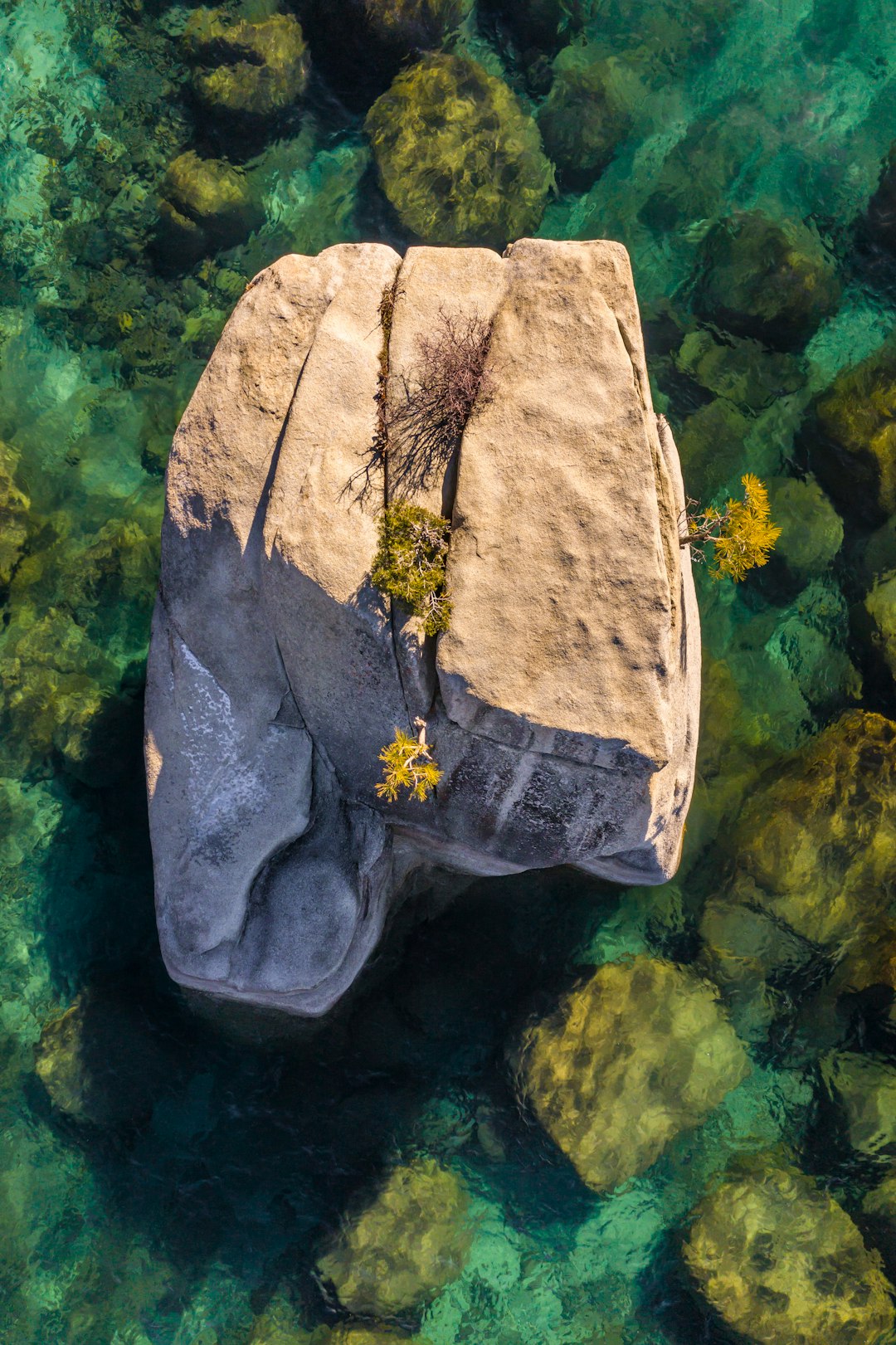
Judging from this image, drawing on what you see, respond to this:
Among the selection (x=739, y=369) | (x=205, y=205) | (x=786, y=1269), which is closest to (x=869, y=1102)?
(x=786, y=1269)

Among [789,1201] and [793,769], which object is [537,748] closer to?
[793,769]

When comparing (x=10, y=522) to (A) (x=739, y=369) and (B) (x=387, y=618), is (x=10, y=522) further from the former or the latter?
(A) (x=739, y=369)

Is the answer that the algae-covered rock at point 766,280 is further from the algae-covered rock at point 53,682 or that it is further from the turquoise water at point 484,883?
the algae-covered rock at point 53,682

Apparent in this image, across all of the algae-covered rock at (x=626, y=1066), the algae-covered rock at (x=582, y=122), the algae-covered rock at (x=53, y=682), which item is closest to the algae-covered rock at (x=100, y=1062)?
the algae-covered rock at (x=53, y=682)

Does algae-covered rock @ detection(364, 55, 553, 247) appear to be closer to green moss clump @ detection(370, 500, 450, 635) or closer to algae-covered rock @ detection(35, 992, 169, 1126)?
green moss clump @ detection(370, 500, 450, 635)

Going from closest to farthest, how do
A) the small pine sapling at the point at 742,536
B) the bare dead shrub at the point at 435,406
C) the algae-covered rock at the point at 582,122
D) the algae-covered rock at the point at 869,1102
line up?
the bare dead shrub at the point at 435,406 < the small pine sapling at the point at 742,536 < the algae-covered rock at the point at 869,1102 < the algae-covered rock at the point at 582,122

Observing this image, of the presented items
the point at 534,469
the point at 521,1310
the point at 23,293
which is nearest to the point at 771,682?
the point at 534,469
